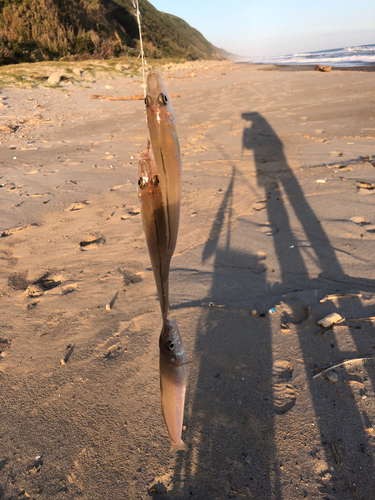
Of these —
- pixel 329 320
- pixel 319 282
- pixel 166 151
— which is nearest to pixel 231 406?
pixel 329 320

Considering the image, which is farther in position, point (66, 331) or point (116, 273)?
point (116, 273)

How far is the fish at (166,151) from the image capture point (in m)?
0.96

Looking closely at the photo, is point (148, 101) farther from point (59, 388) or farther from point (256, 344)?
point (59, 388)

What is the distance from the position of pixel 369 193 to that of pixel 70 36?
24.3 meters

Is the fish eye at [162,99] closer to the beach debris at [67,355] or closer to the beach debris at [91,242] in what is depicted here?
the beach debris at [67,355]

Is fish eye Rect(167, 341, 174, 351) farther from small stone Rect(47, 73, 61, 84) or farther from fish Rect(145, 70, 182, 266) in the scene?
small stone Rect(47, 73, 61, 84)

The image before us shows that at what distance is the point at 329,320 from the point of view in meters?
2.67

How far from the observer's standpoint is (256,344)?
2594 mm

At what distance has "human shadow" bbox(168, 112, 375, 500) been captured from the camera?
70.5 inches

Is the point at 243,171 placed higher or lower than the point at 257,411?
higher

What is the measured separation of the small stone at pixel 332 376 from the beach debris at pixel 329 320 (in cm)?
47

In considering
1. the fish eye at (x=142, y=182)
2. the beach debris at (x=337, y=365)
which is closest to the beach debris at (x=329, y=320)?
the beach debris at (x=337, y=365)

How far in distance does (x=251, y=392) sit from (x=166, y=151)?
1950mm

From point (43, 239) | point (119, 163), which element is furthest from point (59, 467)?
point (119, 163)
